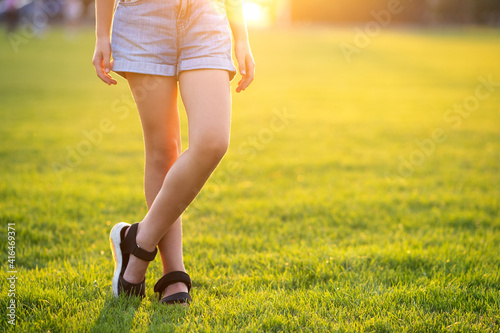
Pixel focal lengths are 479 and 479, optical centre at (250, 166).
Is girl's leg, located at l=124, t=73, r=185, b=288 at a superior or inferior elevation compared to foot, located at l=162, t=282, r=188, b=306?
superior

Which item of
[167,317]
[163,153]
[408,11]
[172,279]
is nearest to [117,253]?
[172,279]

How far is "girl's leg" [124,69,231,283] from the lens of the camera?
200 centimetres

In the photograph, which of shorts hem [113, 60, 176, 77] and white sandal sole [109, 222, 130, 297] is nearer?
shorts hem [113, 60, 176, 77]

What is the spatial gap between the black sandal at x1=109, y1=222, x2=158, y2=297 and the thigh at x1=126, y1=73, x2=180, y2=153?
0.42 metres

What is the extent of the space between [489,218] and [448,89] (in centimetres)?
934

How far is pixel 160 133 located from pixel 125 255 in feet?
2.05

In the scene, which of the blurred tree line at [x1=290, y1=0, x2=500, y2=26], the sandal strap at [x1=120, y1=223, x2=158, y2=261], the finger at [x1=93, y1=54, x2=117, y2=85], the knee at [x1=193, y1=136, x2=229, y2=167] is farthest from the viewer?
the blurred tree line at [x1=290, y1=0, x2=500, y2=26]

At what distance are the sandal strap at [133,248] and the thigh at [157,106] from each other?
40cm

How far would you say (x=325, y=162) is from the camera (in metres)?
5.47

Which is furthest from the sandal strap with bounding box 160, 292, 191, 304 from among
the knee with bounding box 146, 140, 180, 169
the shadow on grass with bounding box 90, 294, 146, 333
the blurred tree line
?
the blurred tree line

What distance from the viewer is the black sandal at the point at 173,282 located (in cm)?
228

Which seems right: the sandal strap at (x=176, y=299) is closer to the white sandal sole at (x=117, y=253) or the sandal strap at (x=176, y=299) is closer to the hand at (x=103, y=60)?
the white sandal sole at (x=117, y=253)

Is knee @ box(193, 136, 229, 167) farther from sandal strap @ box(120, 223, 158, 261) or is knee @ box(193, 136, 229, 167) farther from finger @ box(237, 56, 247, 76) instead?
sandal strap @ box(120, 223, 158, 261)

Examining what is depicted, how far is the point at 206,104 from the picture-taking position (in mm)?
2010
